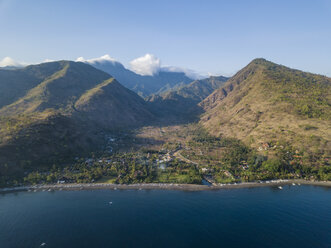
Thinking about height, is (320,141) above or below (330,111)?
below

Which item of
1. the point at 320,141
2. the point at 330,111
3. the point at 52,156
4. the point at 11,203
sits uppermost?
the point at 330,111

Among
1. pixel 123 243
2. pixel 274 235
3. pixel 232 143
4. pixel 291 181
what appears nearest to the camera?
pixel 123 243

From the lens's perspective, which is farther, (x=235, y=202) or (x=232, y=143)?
(x=232, y=143)

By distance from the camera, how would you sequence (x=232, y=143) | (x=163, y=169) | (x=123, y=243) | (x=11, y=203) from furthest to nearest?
(x=232, y=143) → (x=163, y=169) → (x=11, y=203) → (x=123, y=243)

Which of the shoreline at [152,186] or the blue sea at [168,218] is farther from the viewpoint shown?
the shoreline at [152,186]

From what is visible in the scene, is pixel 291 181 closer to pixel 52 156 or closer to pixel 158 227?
pixel 158 227

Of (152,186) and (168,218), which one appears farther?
(152,186)

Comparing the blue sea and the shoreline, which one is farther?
the shoreline

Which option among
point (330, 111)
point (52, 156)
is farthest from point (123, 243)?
point (330, 111)
